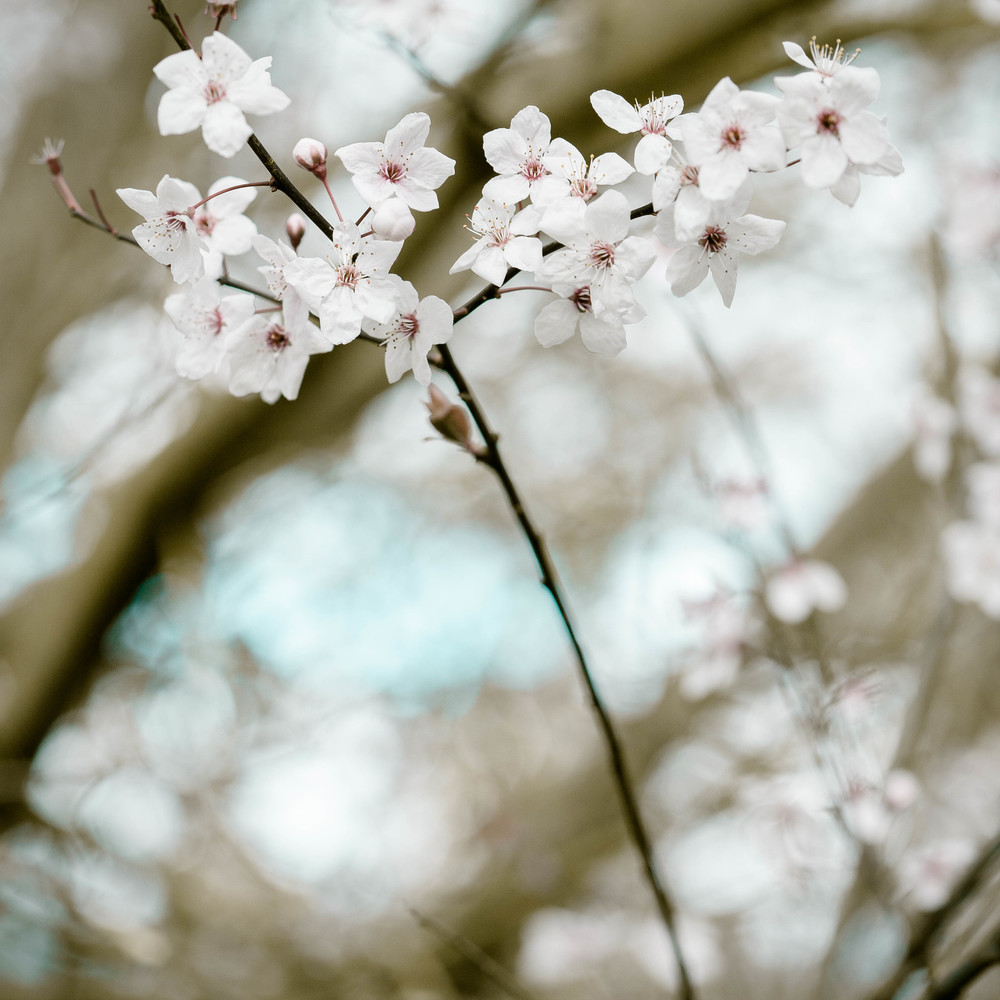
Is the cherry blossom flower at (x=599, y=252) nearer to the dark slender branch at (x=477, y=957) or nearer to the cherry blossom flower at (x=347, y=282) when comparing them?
the cherry blossom flower at (x=347, y=282)

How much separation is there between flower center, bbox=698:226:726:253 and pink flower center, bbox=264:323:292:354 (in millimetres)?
437

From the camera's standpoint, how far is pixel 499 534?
362 centimetres

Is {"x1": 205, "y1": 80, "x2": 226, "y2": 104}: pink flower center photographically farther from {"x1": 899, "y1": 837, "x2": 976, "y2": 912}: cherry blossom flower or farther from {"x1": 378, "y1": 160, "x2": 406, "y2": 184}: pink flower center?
{"x1": 899, "y1": 837, "x2": 976, "y2": 912}: cherry blossom flower

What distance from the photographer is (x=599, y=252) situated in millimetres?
697

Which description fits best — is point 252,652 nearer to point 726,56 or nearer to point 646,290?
point 646,290

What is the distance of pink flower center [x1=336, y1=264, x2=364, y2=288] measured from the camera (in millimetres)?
681

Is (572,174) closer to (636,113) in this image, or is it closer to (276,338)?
(636,113)

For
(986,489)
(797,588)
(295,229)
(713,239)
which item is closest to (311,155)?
(295,229)

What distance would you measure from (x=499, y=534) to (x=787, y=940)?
211cm

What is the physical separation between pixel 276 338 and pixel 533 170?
0.32m

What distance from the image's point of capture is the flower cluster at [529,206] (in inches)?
25.9

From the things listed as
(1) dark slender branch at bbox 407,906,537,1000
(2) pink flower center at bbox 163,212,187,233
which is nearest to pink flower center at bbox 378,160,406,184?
(2) pink flower center at bbox 163,212,187,233

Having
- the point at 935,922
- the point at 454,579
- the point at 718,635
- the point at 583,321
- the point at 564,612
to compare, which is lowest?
the point at 454,579

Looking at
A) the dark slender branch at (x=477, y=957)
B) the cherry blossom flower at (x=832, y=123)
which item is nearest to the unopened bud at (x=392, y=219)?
the cherry blossom flower at (x=832, y=123)
